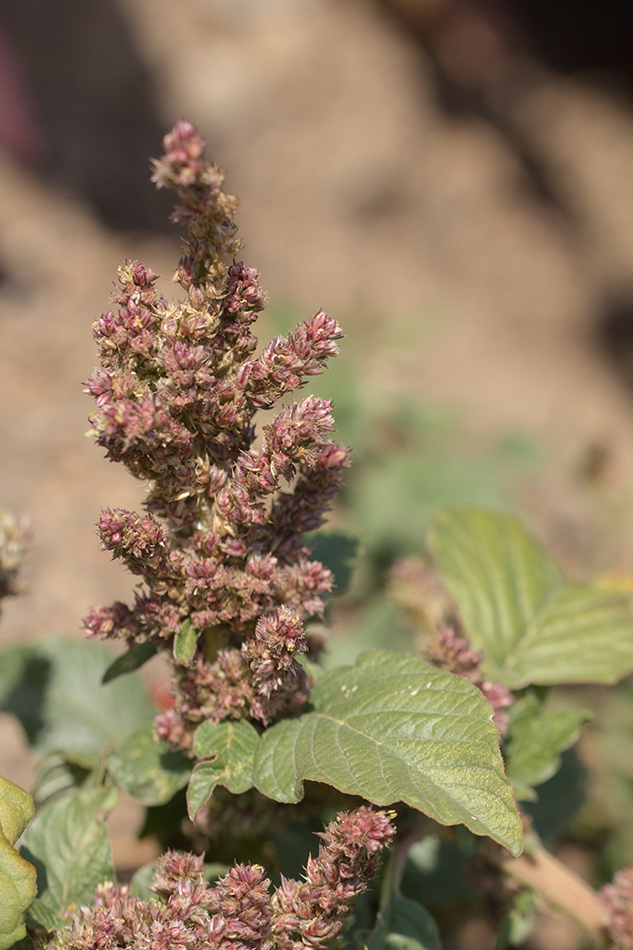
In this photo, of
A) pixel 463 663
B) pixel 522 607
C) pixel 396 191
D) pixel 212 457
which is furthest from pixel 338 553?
pixel 396 191

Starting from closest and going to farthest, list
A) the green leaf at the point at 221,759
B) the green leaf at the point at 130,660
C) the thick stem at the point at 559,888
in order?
the green leaf at the point at 221,759 → the green leaf at the point at 130,660 → the thick stem at the point at 559,888

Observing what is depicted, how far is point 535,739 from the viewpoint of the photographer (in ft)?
4.89

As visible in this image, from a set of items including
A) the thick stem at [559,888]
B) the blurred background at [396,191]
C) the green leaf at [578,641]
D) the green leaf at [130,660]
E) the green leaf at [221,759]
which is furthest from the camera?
the blurred background at [396,191]

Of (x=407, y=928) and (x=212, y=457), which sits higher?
(x=212, y=457)

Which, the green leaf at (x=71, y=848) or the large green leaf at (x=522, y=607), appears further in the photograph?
the large green leaf at (x=522, y=607)

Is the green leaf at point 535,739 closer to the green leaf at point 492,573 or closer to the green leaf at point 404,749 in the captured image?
the green leaf at point 492,573

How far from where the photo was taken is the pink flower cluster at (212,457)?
98cm

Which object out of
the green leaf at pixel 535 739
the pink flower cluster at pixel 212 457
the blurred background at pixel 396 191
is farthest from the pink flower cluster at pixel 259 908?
the blurred background at pixel 396 191

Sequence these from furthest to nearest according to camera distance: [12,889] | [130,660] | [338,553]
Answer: [338,553] → [130,660] → [12,889]

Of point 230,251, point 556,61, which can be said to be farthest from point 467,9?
point 230,251

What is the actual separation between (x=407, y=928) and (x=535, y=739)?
415 mm

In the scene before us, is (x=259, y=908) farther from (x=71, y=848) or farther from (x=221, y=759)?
(x=71, y=848)

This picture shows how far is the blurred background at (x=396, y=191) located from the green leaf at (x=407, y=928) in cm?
287

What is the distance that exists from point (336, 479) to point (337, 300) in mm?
4865
